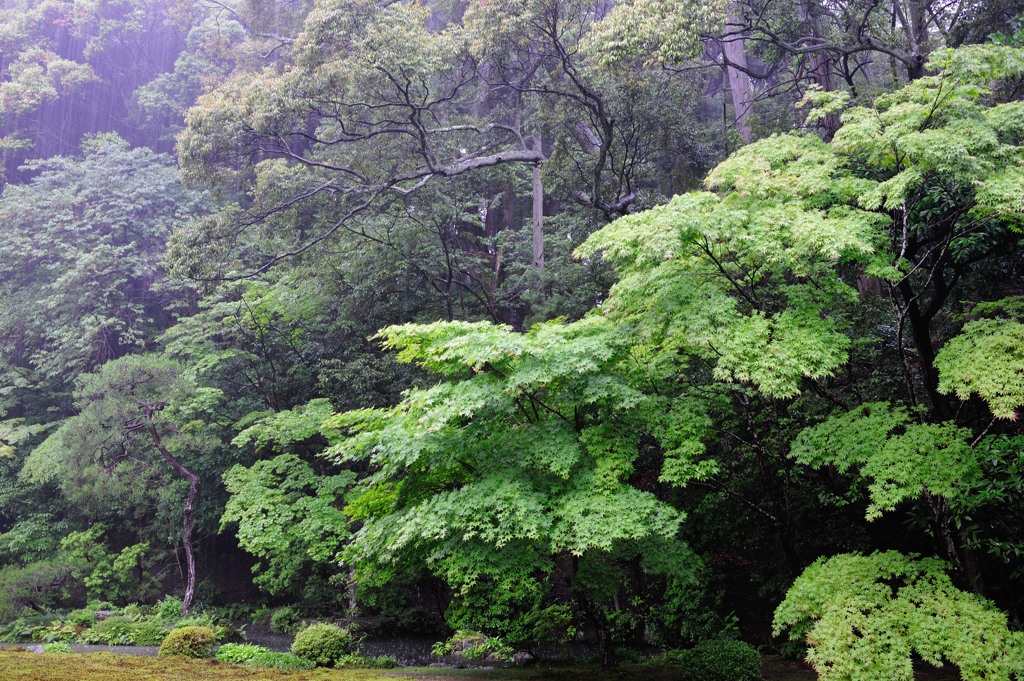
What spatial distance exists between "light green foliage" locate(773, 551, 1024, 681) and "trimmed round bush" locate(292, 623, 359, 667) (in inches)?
243

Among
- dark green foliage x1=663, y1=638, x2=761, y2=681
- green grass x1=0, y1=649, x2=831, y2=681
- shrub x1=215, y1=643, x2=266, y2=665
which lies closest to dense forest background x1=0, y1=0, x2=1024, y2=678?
green grass x1=0, y1=649, x2=831, y2=681

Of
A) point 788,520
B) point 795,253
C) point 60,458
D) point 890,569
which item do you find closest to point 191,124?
point 60,458

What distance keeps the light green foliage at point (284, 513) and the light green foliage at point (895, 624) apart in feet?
25.4

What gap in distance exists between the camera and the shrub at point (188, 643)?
9242 mm

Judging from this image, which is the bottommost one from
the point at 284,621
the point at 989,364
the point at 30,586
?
the point at 284,621

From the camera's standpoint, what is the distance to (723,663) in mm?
6746

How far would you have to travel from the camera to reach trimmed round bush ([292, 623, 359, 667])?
904 centimetres

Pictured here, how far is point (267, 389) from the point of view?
1630 cm

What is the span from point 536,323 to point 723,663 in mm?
4078

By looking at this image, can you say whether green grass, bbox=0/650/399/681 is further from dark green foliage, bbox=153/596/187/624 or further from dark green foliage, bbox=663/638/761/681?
dark green foliage, bbox=153/596/187/624

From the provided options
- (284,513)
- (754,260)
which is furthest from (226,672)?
(754,260)

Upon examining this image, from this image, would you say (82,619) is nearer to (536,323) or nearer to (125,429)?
(125,429)

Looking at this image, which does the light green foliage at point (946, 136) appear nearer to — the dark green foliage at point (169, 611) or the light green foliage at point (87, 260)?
the dark green foliage at point (169, 611)

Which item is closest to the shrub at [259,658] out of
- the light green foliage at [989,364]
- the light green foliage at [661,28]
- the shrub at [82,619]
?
the shrub at [82,619]
